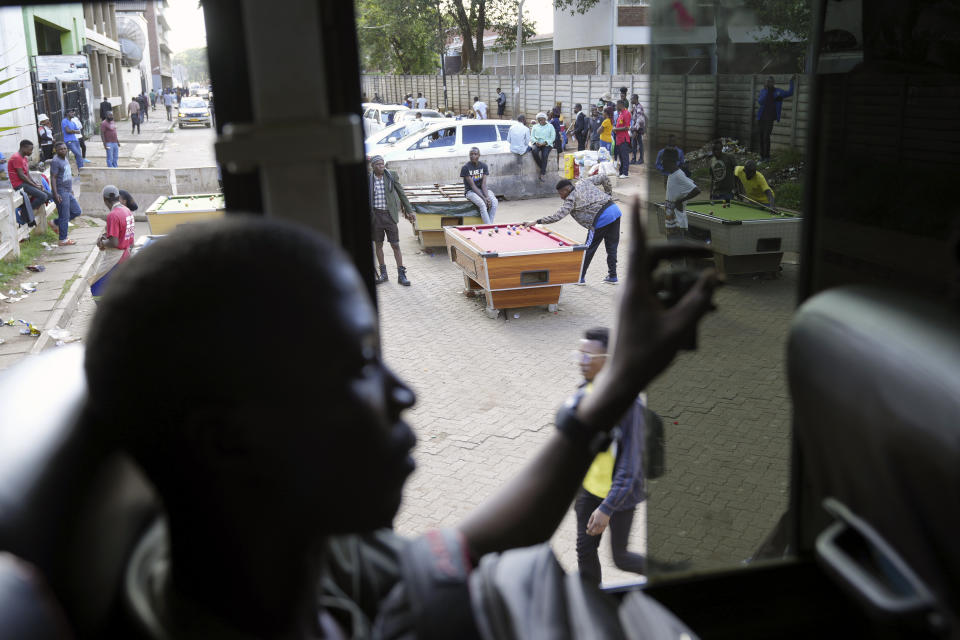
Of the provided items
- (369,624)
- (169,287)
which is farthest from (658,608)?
(169,287)

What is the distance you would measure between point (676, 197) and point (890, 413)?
1.39 m

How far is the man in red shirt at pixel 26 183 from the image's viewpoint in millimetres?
11836

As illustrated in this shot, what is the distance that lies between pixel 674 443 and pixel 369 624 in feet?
4.84

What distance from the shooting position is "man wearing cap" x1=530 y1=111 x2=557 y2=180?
55.2 ft

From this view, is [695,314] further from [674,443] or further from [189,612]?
[674,443]

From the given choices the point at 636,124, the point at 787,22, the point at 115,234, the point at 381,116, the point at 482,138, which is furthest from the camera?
the point at 381,116

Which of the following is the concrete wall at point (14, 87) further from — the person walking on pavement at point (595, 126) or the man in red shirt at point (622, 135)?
the person walking on pavement at point (595, 126)

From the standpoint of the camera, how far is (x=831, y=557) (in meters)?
1.26

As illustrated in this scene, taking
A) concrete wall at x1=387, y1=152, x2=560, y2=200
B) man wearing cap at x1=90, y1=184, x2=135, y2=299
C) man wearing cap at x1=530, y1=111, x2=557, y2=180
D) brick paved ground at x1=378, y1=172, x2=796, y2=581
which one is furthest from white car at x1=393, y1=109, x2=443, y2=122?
man wearing cap at x1=90, y1=184, x2=135, y2=299

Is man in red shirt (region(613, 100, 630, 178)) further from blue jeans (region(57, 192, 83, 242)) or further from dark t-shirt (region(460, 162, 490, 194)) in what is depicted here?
blue jeans (region(57, 192, 83, 242))

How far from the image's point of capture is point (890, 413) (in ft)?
3.49

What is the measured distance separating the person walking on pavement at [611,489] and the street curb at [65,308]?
18.6ft

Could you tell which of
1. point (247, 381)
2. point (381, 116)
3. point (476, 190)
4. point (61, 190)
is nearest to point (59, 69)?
point (61, 190)

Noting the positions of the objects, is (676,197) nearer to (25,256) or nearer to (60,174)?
(25,256)
